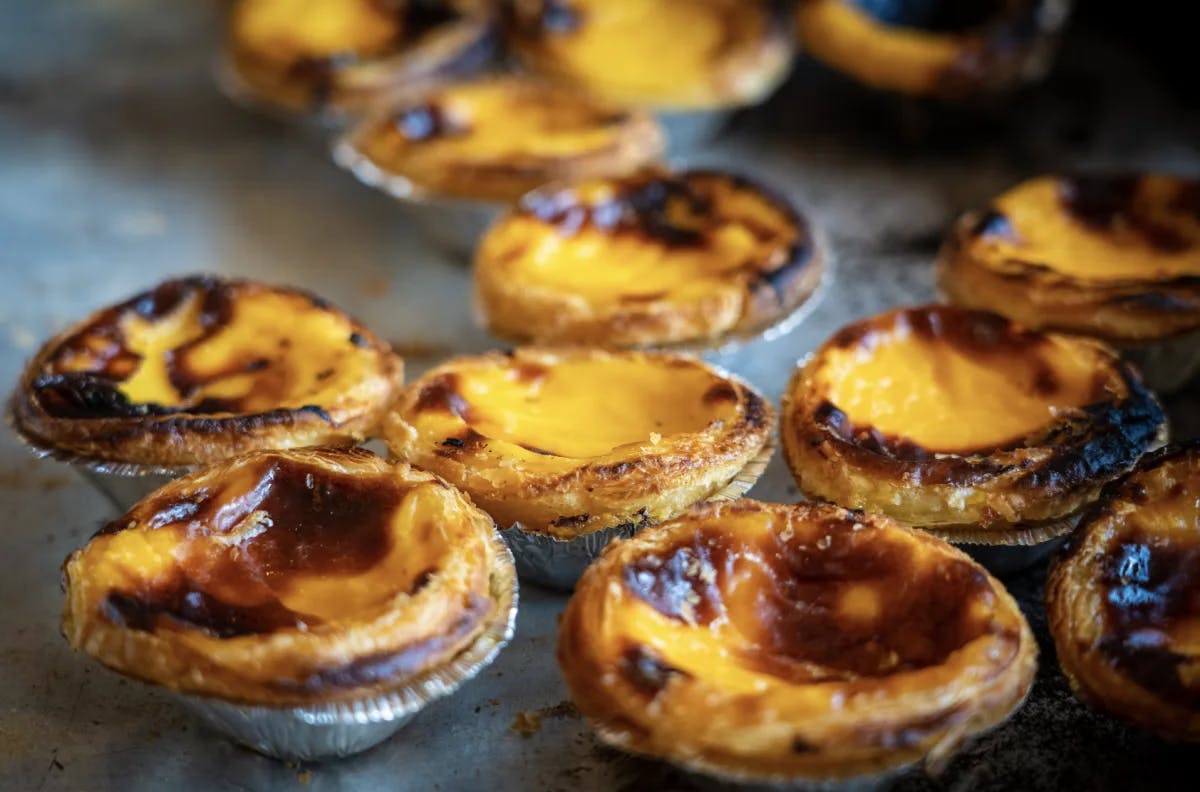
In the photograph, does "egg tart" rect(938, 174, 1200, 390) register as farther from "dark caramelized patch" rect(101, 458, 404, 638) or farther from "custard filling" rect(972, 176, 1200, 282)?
"dark caramelized patch" rect(101, 458, 404, 638)

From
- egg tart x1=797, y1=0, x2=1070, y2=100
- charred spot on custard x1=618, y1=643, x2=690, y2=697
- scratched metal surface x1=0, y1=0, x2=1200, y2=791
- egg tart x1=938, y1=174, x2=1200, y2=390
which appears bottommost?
scratched metal surface x1=0, y1=0, x2=1200, y2=791

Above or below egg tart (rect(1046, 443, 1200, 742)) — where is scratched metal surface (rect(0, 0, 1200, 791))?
below

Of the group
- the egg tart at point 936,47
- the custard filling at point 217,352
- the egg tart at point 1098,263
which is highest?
the egg tart at point 936,47

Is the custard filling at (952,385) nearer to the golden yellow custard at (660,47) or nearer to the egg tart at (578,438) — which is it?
the egg tart at (578,438)

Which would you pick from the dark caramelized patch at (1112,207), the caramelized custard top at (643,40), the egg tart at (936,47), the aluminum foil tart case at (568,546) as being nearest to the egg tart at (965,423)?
the aluminum foil tart case at (568,546)

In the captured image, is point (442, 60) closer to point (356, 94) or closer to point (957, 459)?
point (356, 94)

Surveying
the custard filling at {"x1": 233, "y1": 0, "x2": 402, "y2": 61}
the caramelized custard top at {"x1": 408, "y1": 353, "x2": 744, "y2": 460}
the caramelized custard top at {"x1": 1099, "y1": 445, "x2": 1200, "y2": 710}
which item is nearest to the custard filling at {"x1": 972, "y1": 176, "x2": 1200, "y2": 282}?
the caramelized custard top at {"x1": 1099, "y1": 445, "x2": 1200, "y2": 710}
